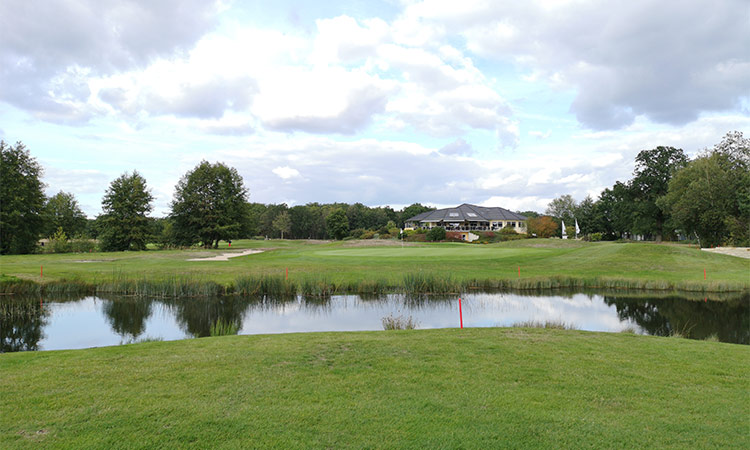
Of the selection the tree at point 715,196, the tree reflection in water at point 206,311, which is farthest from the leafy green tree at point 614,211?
the tree reflection in water at point 206,311

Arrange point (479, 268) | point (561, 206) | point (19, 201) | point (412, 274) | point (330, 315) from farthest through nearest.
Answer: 1. point (561, 206)
2. point (19, 201)
3. point (479, 268)
4. point (412, 274)
5. point (330, 315)

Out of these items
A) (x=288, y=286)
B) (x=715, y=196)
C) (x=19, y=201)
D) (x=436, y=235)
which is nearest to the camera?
(x=288, y=286)

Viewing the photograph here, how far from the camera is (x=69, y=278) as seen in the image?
20.6 m

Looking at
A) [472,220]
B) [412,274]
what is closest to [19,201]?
[412,274]

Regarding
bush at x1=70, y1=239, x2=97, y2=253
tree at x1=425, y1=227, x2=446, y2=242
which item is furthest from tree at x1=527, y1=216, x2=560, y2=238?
bush at x1=70, y1=239, x2=97, y2=253

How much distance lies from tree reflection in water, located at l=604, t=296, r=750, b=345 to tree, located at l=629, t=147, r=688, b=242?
52578 millimetres

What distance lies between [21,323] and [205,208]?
131 ft

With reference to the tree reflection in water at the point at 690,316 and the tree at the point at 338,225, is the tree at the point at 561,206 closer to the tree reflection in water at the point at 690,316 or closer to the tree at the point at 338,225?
the tree at the point at 338,225

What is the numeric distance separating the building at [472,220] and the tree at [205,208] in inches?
1520

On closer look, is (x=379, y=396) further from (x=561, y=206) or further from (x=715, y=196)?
(x=561, y=206)

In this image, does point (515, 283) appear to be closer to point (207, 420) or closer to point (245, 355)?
point (245, 355)

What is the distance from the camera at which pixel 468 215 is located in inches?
3169

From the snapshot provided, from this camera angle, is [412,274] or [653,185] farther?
[653,185]

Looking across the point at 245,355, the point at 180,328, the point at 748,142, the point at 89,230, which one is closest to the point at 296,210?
the point at 89,230
